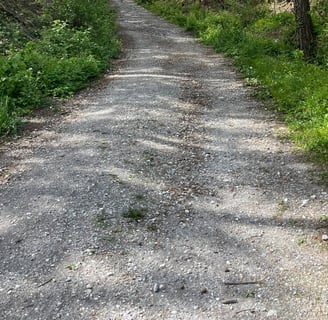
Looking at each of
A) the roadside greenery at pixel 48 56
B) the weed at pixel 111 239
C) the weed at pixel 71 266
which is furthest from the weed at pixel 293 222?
the roadside greenery at pixel 48 56

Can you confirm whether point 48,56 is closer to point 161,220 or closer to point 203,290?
point 161,220

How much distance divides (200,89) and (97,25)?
26.3ft

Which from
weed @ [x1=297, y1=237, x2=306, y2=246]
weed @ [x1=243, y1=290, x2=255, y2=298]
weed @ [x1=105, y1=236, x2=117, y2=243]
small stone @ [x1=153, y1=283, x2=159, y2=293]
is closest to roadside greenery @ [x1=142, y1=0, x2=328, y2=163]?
weed @ [x1=297, y1=237, x2=306, y2=246]

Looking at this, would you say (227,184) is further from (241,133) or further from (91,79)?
(91,79)

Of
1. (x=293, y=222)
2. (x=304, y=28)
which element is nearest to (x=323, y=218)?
(x=293, y=222)

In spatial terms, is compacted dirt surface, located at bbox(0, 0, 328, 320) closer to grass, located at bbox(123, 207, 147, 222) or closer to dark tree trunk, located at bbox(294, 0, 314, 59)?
grass, located at bbox(123, 207, 147, 222)

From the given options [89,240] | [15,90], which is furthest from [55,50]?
[89,240]

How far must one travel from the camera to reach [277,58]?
1214 cm

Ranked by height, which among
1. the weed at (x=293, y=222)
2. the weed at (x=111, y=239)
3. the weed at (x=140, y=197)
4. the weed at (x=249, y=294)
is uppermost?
the weed at (x=140, y=197)

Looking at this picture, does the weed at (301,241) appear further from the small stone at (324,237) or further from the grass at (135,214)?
the grass at (135,214)

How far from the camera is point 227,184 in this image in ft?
18.0

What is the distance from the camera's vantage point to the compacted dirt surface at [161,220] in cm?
356

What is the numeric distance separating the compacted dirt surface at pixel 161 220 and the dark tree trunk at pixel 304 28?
543 cm

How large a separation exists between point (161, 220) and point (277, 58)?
8.87 meters
